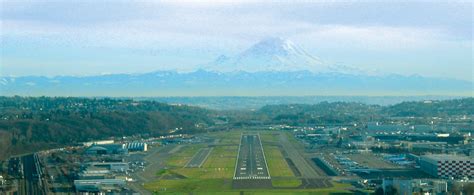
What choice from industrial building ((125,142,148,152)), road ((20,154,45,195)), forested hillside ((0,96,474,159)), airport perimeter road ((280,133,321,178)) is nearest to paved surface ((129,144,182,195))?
industrial building ((125,142,148,152))

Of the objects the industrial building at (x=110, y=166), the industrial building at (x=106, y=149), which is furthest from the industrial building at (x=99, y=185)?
the industrial building at (x=106, y=149)

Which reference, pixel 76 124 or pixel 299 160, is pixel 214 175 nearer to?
pixel 299 160

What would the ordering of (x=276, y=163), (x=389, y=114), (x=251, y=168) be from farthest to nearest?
(x=389, y=114) → (x=276, y=163) → (x=251, y=168)

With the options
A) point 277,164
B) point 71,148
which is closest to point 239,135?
point 71,148

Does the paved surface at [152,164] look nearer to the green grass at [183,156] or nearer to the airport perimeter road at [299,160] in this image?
the green grass at [183,156]

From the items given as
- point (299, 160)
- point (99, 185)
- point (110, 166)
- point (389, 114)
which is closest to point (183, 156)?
point (299, 160)
